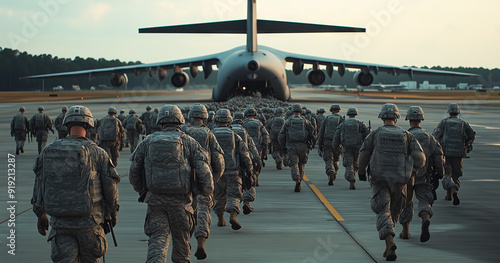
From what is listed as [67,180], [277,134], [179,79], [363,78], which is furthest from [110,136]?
[363,78]

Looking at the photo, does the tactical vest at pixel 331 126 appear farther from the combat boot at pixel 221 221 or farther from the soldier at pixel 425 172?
the combat boot at pixel 221 221

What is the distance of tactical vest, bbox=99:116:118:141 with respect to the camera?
1822 cm

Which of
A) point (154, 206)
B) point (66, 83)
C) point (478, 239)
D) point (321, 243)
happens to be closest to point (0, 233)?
point (154, 206)

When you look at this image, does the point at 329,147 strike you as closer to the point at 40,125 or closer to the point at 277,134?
the point at 277,134

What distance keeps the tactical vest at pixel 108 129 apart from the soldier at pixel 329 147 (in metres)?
6.12

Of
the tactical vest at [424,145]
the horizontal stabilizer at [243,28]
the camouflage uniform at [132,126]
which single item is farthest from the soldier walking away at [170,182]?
the horizontal stabilizer at [243,28]

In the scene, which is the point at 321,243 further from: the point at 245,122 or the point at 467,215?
the point at 245,122

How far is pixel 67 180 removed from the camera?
6.01 m

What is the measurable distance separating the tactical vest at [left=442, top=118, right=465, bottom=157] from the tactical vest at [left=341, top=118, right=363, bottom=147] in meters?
2.03

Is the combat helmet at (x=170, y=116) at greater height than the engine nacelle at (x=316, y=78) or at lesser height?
lesser

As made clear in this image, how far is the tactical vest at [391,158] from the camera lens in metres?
8.45

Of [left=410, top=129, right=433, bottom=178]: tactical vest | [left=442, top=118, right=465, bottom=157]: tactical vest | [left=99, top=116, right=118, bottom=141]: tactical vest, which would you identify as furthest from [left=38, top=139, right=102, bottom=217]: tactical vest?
[left=99, top=116, right=118, bottom=141]: tactical vest

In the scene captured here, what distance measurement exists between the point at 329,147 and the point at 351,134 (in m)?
1.37

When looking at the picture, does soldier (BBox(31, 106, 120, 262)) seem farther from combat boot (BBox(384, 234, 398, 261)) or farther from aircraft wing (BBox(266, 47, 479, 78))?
aircraft wing (BBox(266, 47, 479, 78))
